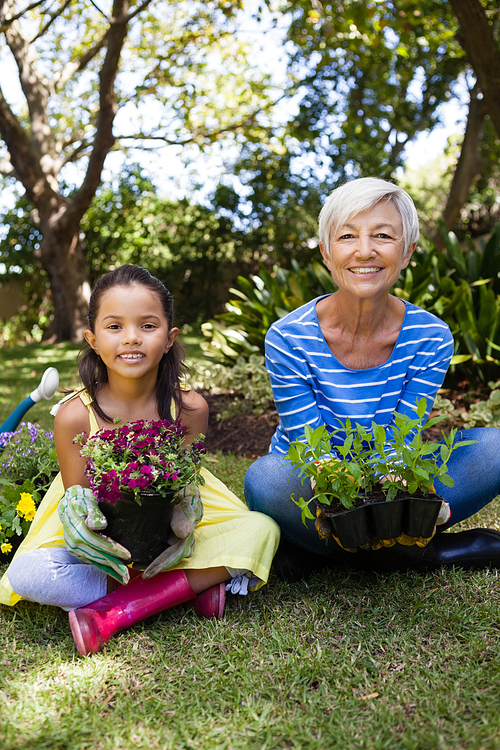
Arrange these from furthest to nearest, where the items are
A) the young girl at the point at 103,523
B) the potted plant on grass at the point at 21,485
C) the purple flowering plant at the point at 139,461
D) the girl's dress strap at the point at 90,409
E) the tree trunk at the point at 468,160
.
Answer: the tree trunk at the point at 468,160 → the potted plant on grass at the point at 21,485 → the girl's dress strap at the point at 90,409 → the young girl at the point at 103,523 → the purple flowering plant at the point at 139,461

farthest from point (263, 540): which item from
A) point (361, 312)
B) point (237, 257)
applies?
point (237, 257)

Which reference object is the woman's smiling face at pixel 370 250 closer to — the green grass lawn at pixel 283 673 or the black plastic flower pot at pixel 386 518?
the black plastic flower pot at pixel 386 518

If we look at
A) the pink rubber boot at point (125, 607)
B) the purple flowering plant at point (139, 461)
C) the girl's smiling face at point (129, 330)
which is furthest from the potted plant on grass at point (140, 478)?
the girl's smiling face at point (129, 330)

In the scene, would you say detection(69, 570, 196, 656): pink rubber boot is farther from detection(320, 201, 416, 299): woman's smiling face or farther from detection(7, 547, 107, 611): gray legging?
detection(320, 201, 416, 299): woman's smiling face

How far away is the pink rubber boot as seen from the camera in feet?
5.65

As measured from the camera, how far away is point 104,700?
152 centimetres

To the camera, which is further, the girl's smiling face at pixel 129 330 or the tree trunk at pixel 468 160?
the tree trunk at pixel 468 160

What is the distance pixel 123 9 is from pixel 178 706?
26.9ft

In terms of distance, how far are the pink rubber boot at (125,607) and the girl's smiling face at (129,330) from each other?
69cm

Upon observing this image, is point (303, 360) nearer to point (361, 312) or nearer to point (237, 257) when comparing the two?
point (361, 312)

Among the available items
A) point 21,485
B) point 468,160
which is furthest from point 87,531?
point 468,160

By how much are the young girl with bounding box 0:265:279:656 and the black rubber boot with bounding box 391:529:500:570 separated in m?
0.57

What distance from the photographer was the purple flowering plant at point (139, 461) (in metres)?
1.64

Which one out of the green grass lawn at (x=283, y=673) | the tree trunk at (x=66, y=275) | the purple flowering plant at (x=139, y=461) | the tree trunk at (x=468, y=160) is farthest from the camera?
the tree trunk at (x=468, y=160)
